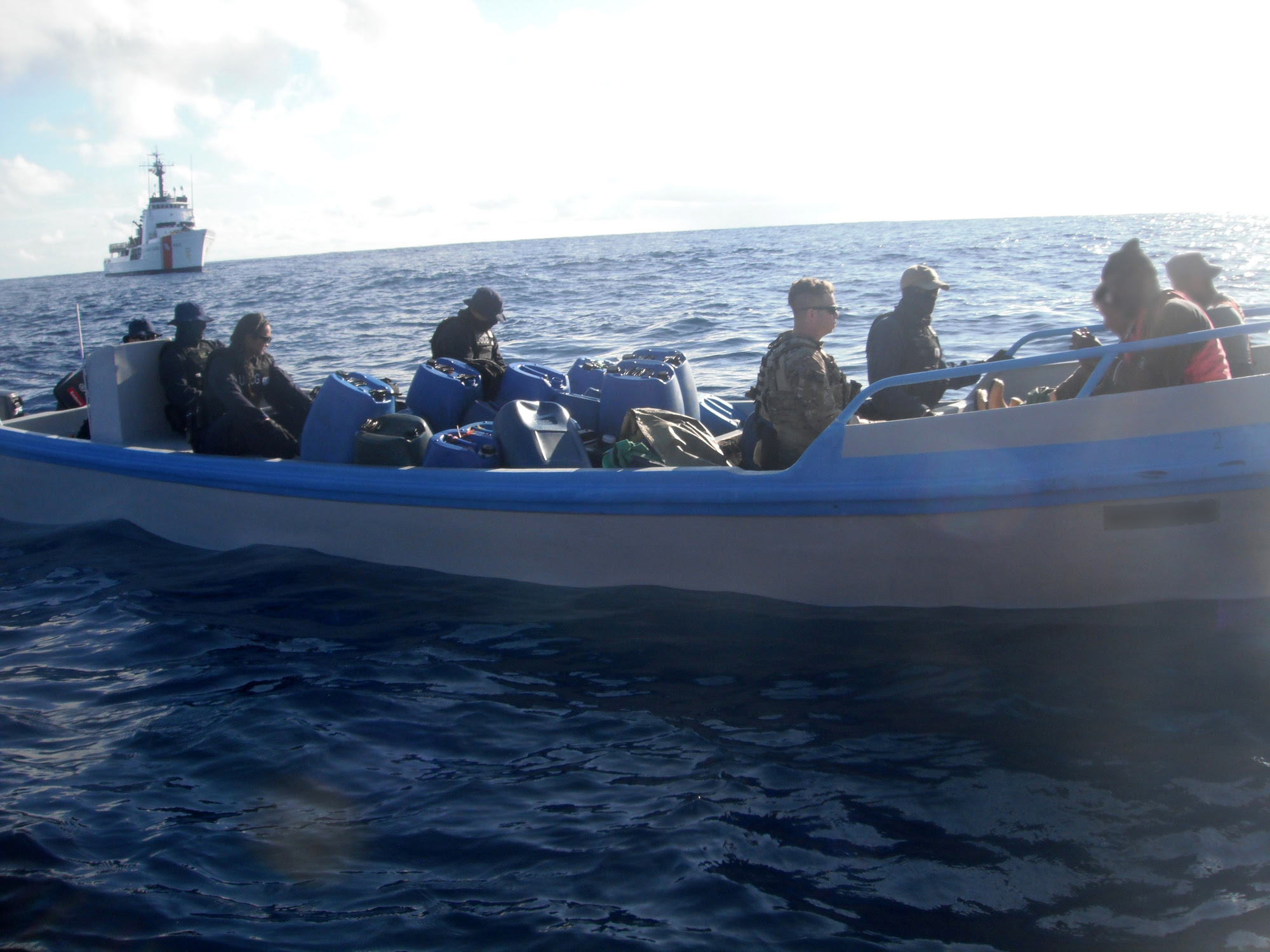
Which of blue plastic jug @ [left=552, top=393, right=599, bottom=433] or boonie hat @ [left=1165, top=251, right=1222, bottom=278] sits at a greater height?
boonie hat @ [left=1165, top=251, right=1222, bottom=278]

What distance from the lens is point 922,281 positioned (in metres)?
5.05

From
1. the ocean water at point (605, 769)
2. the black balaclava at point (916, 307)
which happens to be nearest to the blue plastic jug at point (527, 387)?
the ocean water at point (605, 769)

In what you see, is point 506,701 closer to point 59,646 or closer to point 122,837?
point 122,837

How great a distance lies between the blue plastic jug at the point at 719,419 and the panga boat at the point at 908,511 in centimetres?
149

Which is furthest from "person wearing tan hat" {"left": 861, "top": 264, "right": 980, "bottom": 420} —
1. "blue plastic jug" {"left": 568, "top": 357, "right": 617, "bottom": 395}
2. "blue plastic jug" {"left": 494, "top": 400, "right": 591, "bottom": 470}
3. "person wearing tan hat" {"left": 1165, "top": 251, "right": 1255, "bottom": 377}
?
"blue plastic jug" {"left": 568, "top": 357, "right": 617, "bottom": 395}

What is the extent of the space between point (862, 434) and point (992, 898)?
1984 mm

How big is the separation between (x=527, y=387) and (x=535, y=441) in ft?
3.43

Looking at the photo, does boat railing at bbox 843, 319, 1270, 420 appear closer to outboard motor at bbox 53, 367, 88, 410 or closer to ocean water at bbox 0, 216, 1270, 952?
ocean water at bbox 0, 216, 1270, 952

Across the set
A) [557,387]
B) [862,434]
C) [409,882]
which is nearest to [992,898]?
[409,882]

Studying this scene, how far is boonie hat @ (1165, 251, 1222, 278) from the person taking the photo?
191 inches

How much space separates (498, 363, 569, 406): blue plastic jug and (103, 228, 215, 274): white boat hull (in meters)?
84.9

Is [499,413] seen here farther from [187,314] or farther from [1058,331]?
[1058,331]

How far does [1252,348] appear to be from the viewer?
4.80m

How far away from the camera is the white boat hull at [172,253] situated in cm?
8019
